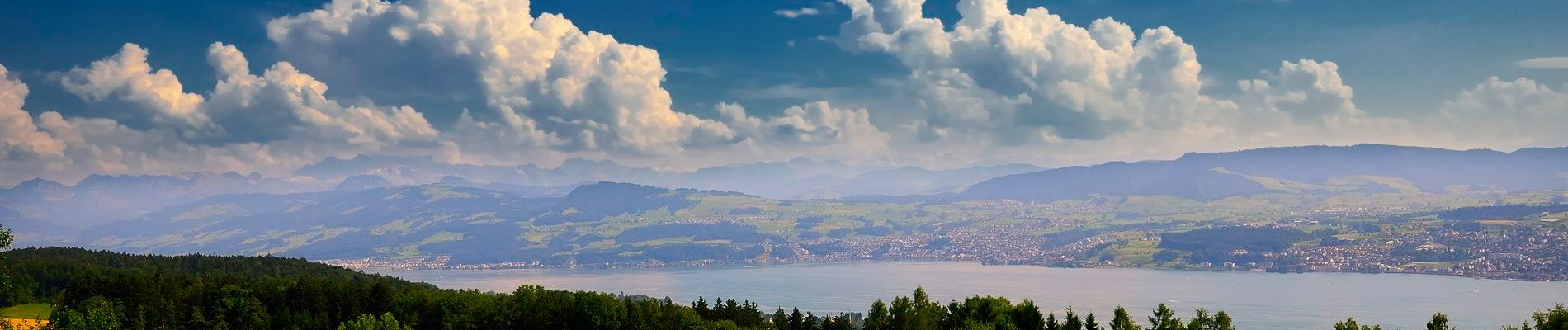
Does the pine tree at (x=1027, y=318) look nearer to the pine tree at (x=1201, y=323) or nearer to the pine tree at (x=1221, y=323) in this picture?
the pine tree at (x=1201, y=323)

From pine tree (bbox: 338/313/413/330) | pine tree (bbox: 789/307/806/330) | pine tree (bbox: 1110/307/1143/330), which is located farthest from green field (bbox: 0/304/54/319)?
pine tree (bbox: 1110/307/1143/330)

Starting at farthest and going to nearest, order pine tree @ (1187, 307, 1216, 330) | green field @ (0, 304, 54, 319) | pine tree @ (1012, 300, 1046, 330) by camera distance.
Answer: green field @ (0, 304, 54, 319)
pine tree @ (1012, 300, 1046, 330)
pine tree @ (1187, 307, 1216, 330)

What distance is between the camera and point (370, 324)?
257 ft

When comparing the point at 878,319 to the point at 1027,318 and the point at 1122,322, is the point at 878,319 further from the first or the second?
the point at 1122,322

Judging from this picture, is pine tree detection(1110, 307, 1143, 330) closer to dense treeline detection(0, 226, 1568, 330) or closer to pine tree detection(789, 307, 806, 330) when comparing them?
dense treeline detection(0, 226, 1568, 330)

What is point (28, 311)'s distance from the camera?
11131cm

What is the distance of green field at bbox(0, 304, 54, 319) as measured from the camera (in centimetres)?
10488

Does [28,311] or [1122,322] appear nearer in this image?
[1122,322]

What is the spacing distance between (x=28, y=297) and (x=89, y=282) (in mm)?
31769

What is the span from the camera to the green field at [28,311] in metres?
105

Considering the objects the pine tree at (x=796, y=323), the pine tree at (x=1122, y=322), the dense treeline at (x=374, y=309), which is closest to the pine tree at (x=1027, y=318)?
the dense treeline at (x=374, y=309)

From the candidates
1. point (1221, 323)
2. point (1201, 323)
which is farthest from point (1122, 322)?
point (1221, 323)

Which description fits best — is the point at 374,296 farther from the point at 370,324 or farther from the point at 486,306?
the point at 370,324

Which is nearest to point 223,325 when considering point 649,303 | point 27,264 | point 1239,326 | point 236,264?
point 649,303
